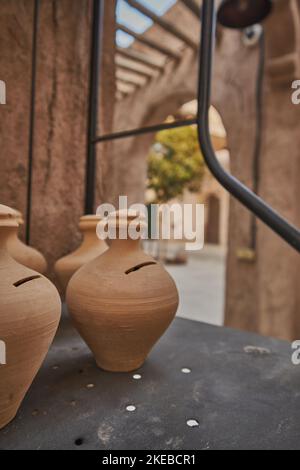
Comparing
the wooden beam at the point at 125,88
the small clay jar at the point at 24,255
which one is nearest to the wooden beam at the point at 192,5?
the wooden beam at the point at 125,88

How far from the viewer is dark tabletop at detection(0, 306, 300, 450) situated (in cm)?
68

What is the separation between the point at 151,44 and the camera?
380cm

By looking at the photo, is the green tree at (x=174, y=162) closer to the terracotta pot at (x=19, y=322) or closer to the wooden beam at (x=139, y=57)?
the wooden beam at (x=139, y=57)

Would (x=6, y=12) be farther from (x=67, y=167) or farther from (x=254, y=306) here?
(x=254, y=306)

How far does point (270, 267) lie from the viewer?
135 inches

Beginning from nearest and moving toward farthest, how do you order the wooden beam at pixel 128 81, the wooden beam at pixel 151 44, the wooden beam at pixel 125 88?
the wooden beam at pixel 151 44 → the wooden beam at pixel 128 81 → the wooden beam at pixel 125 88

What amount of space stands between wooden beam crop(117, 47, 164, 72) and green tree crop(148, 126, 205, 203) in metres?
2.63

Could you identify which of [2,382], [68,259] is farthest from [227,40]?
[2,382]

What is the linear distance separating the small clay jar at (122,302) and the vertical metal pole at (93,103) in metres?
0.64

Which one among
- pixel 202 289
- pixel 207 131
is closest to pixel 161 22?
pixel 207 131

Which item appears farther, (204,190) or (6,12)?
(204,190)

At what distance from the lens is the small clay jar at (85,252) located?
1.37 m

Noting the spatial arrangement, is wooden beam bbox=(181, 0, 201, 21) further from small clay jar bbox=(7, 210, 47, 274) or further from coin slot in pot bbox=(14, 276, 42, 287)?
coin slot in pot bbox=(14, 276, 42, 287)
